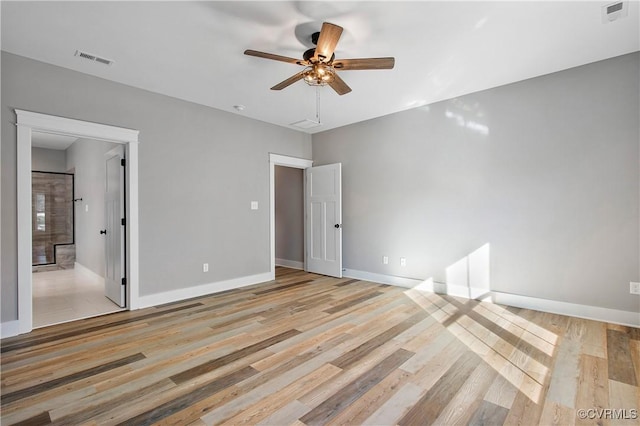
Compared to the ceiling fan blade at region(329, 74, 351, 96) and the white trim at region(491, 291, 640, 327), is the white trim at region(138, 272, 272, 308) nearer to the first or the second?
the ceiling fan blade at region(329, 74, 351, 96)

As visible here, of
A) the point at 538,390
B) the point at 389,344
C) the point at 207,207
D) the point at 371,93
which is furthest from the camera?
the point at 207,207

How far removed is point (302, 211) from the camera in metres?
6.61

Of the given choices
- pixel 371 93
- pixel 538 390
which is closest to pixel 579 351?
pixel 538 390

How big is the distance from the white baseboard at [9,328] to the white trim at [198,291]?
111 centimetres

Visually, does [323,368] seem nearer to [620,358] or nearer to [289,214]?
[620,358]

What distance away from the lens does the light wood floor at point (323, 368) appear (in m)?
1.86

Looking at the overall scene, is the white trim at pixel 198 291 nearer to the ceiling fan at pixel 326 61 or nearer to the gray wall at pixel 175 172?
the gray wall at pixel 175 172

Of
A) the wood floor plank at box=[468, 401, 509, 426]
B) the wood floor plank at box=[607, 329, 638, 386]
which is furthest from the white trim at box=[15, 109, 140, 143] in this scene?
the wood floor plank at box=[607, 329, 638, 386]

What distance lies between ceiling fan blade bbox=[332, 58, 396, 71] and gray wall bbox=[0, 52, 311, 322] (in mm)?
2628

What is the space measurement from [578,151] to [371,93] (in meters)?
2.52

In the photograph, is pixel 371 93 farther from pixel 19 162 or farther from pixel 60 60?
pixel 19 162

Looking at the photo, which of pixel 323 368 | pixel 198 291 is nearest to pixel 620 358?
pixel 323 368

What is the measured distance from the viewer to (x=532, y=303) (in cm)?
373

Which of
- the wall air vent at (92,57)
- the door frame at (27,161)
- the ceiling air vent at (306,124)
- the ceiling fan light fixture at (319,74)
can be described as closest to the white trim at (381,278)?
the ceiling air vent at (306,124)
